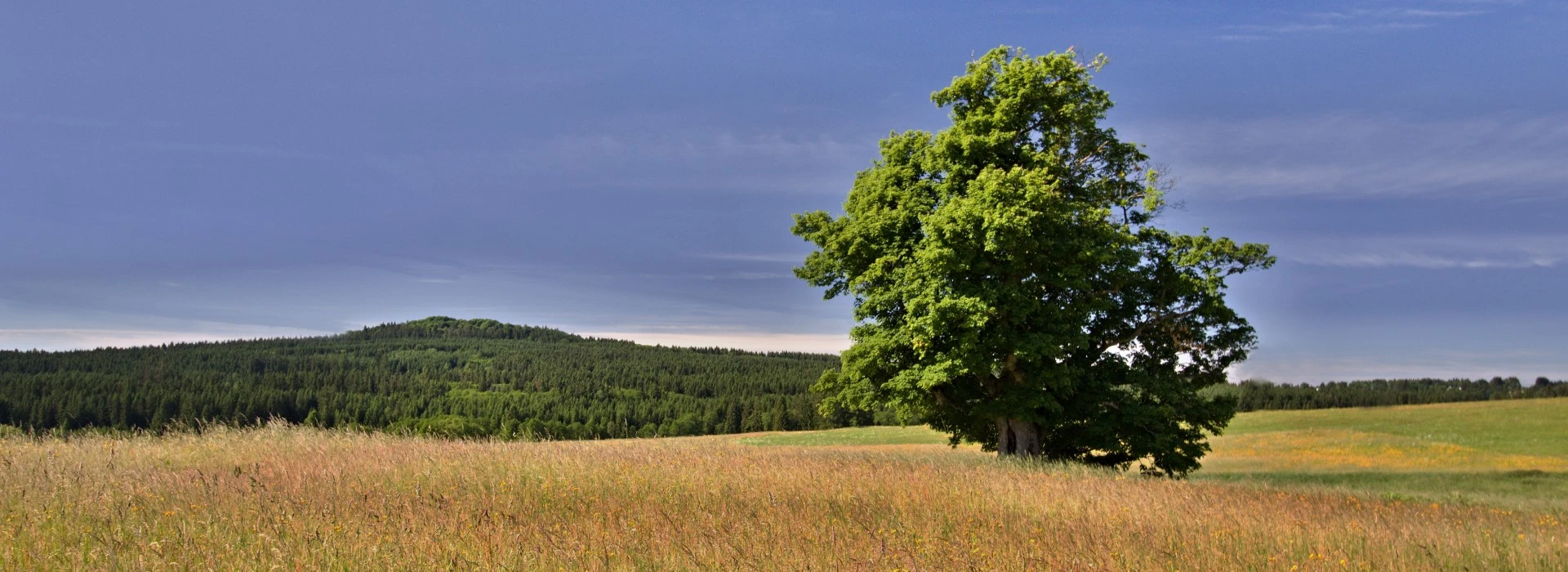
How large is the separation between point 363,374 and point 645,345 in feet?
203

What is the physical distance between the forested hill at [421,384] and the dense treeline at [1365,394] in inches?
1947

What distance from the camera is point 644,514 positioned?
325 inches

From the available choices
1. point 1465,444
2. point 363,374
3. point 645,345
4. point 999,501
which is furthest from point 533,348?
point 999,501

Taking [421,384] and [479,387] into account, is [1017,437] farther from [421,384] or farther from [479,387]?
[479,387]

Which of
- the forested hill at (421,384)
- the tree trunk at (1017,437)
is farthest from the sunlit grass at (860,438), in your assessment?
the tree trunk at (1017,437)

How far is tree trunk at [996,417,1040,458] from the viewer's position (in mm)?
22141

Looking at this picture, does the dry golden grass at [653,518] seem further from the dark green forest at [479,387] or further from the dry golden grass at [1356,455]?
the dark green forest at [479,387]

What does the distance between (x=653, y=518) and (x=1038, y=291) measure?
15917 millimetres

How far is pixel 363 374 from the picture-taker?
142000 mm

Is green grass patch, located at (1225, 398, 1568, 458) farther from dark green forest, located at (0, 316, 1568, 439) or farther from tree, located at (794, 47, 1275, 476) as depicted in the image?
tree, located at (794, 47, 1275, 476)

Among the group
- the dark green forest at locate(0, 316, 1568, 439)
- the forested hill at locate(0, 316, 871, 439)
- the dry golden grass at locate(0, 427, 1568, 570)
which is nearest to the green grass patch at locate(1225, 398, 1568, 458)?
the dark green forest at locate(0, 316, 1568, 439)

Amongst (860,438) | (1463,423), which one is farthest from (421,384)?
(1463,423)

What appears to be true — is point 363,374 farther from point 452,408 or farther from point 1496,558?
point 1496,558

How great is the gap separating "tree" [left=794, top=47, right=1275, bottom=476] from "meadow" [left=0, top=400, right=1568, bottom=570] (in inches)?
235
